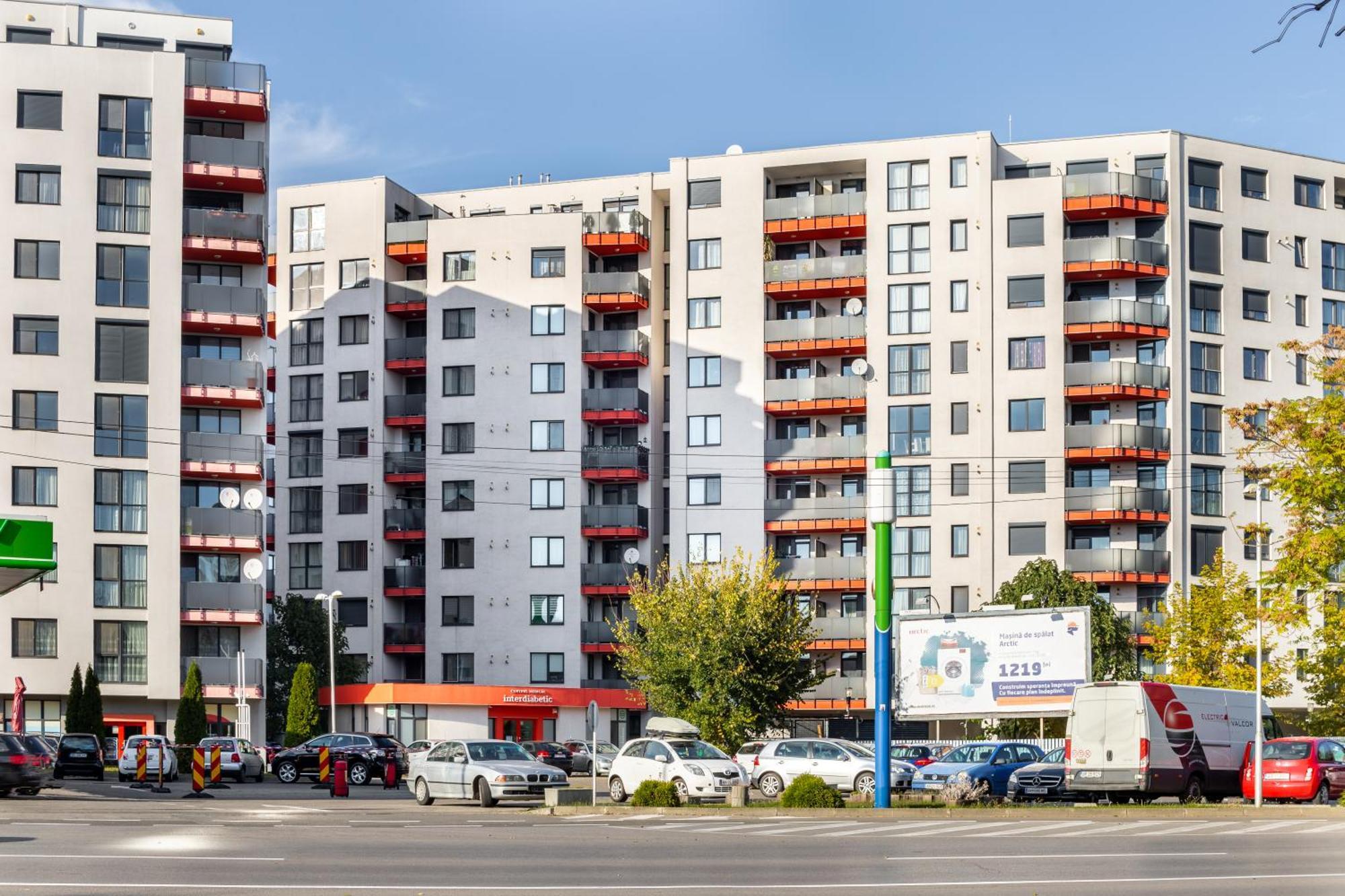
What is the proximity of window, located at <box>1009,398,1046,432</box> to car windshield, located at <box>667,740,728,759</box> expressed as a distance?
41.9 m

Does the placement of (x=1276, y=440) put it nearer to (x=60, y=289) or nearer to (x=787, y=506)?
(x=787, y=506)

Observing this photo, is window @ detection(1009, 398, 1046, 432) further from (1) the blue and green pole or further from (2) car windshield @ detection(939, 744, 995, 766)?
(1) the blue and green pole

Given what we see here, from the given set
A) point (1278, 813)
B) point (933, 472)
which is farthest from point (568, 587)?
point (1278, 813)

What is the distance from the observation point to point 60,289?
67938 millimetres

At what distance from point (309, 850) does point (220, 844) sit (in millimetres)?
1840

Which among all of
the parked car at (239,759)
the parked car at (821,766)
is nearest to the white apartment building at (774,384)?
the parked car at (239,759)

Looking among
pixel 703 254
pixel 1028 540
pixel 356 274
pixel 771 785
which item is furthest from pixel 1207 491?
pixel 771 785

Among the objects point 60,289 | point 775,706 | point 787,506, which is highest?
point 60,289

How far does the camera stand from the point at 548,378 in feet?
289

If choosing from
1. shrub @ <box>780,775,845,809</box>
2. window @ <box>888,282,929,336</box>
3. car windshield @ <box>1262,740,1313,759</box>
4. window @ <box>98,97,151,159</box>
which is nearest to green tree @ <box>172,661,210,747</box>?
window @ <box>98,97,151,159</box>

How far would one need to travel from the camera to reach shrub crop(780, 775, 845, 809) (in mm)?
36188

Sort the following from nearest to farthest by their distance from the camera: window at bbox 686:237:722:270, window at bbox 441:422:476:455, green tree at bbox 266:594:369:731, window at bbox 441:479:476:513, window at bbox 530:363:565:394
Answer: window at bbox 686:237:722:270
green tree at bbox 266:594:369:731
window at bbox 530:363:565:394
window at bbox 441:479:476:513
window at bbox 441:422:476:455

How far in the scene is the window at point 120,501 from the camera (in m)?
68.1

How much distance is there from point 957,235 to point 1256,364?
582 inches
